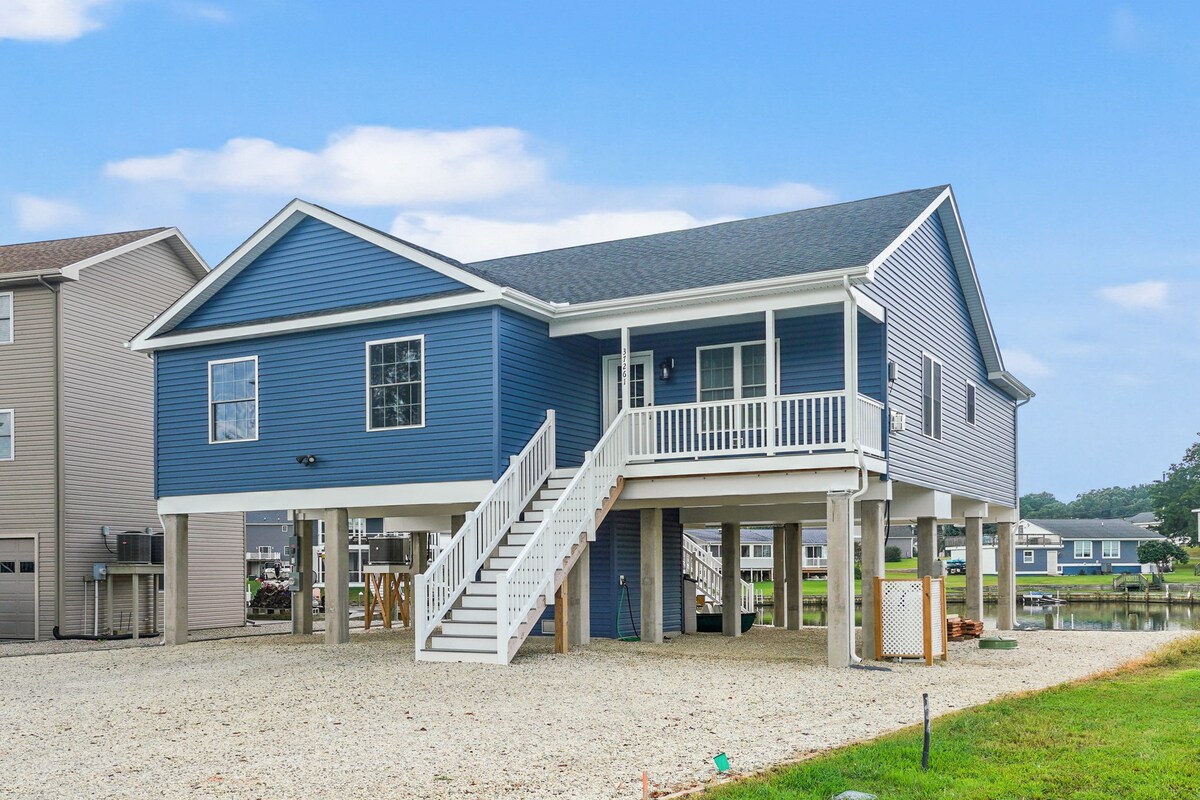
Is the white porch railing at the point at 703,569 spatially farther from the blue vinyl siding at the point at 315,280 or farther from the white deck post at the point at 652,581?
the blue vinyl siding at the point at 315,280

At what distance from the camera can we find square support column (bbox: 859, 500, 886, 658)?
17.1 metres

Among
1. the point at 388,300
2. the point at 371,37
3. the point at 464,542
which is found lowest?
the point at 464,542

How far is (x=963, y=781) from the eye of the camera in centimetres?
817

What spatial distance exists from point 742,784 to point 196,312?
50.3 ft

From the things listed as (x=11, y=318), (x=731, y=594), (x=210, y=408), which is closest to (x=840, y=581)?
(x=731, y=594)

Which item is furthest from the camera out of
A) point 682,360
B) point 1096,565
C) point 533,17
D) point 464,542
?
point 1096,565

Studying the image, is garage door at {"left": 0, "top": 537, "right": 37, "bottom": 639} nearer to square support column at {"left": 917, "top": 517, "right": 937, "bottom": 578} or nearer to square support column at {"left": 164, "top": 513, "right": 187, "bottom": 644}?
square support column at {"left": 164, "top": 513, "right": 187, "bottom": 644}

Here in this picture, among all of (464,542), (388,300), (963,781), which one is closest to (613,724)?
(963,781)

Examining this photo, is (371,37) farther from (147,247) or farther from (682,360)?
(682,360)

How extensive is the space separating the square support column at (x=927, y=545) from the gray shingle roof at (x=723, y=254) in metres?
5.49

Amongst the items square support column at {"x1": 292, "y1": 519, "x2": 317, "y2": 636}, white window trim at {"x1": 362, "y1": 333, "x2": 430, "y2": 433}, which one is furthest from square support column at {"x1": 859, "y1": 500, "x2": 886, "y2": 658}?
square support column at {"x1": 292, "y1": 519, "x2": 317, "y2": 636}

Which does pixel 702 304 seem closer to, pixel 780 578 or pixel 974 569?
A: pixel 974 569

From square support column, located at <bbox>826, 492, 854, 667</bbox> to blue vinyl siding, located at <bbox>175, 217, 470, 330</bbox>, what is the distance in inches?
249

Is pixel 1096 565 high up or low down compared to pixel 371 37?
→ down
